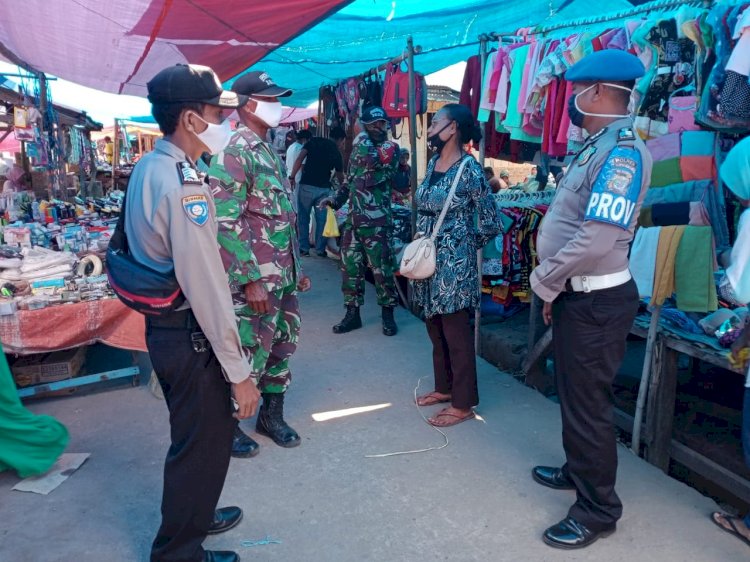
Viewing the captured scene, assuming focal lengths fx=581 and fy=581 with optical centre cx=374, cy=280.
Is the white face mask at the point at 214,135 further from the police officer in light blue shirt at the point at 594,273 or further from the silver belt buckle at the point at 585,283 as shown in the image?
the silver belt buckle at the point at 585,283

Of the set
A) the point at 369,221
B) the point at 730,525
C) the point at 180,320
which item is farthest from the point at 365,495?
the point at 369,221

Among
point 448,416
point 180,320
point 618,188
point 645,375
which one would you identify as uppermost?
point 618,188

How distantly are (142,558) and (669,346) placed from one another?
9.30ft

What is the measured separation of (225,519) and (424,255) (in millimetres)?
1810

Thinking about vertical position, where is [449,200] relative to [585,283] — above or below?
above

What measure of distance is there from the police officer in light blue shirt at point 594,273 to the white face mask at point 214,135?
4.59 feet

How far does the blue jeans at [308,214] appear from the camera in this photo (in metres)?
8.80

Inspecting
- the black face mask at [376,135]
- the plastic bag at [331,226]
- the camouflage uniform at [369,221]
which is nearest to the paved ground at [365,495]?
the camouflage uniform at [369,221]

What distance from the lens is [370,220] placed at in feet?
17.5

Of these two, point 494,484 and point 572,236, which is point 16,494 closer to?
point 494,484

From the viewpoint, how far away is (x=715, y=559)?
247 cm

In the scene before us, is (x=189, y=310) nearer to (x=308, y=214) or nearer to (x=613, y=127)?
(x=613, y=127)

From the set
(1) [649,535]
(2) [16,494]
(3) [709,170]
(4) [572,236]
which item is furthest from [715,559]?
(2) [16,494]

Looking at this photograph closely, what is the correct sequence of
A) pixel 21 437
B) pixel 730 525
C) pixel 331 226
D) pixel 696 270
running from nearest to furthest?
pixel 730 525 → pixel 696 270 → pixel 21 437 → pixel 331 226
